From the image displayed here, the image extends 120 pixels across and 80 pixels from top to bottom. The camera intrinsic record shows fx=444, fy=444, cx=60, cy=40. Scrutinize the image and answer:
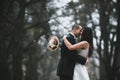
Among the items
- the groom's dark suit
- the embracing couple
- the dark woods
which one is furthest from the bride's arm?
the dark woods

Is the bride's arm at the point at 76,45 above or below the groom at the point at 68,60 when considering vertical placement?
above

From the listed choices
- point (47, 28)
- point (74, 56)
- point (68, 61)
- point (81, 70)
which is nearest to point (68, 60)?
point (68, 61)

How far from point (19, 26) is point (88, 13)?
4648mm

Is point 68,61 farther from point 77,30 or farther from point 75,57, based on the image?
point 77,30

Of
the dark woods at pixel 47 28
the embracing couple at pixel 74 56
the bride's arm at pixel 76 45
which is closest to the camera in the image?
the bride's arm at pixel 76 45

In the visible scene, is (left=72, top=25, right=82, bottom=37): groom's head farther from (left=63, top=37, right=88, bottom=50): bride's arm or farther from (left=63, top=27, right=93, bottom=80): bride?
(left=63, top=37, right=88, bottom=50): bride's arm

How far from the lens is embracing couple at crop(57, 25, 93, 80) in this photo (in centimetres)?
766

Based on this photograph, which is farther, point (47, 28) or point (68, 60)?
point (47, 28)

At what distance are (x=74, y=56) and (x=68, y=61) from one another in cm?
14

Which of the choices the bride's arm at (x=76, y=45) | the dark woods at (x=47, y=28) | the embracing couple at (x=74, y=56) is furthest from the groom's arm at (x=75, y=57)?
the dark woods at (x=47, y=28)

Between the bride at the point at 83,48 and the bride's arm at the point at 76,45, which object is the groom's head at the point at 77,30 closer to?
the bride at the point at 83,48

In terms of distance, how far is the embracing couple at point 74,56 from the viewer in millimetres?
7664

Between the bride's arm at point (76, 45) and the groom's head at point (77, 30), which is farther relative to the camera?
the groom's head at point (77, 30)

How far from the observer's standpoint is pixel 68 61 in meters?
7.70
